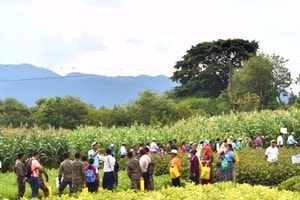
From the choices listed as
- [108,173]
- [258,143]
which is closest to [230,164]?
[108,173]

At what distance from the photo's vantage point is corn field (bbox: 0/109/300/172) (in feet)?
84.8

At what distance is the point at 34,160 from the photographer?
16766mm

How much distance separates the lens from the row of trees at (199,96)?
5800 centimetres

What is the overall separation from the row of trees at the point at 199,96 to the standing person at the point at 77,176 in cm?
3134

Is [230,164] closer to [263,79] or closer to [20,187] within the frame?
[20,187]

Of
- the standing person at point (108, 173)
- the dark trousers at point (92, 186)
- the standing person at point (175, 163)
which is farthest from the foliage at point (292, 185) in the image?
the dark trousers at point (92, 186)

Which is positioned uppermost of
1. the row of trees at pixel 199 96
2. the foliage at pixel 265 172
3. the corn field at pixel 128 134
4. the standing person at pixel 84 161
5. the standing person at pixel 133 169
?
the row of trees at pixel 199 96

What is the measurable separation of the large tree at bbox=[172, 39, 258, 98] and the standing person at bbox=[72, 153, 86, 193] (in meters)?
56.0

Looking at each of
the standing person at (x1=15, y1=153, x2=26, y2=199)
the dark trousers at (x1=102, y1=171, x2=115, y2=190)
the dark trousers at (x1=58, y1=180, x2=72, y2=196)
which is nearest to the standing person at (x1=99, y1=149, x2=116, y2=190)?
the dark trousers at (x1=102, y1=171, x2=115, y2=190)

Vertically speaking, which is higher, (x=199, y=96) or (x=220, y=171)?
(x=199, y=96)

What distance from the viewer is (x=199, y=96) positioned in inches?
2822

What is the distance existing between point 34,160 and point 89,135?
519 inches

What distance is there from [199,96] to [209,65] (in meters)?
4.51

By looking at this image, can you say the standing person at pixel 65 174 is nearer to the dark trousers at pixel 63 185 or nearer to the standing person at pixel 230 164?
the dark trousers at pixel 63 185
